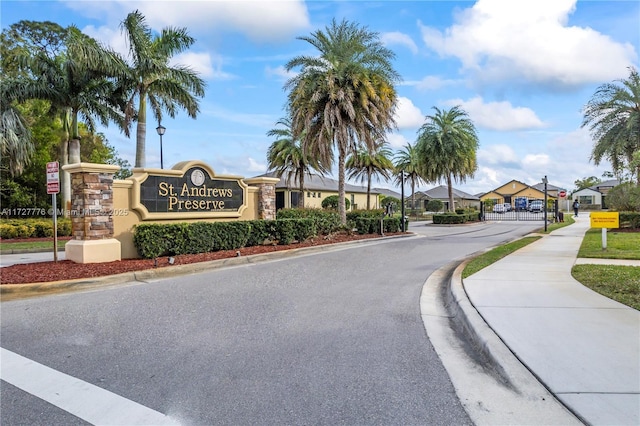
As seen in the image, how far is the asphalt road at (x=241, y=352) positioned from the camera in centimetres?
346

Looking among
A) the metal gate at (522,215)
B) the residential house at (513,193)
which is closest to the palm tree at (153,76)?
the metal gate at (522,215)

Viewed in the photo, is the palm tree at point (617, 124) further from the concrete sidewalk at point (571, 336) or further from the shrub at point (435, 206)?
the shrub at point (435, 206)

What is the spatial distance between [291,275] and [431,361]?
578cm

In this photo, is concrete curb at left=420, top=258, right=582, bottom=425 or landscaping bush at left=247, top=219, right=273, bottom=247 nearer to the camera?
concrete curb at left=420, top=258, right=582, bottom=425

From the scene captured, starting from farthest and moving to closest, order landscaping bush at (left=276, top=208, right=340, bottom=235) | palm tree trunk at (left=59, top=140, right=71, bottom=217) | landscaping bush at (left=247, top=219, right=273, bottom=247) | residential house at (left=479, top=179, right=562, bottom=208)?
residential house at (left=479, top=179, right=562, bottom=208) < palm tree trunk at (left=59, top=140, right=71, bottom=217) < landscaping bush at (left=276, top=208, right=340, bottom=235) < landscaping bush at (left=247, top=219, right=273, bottom=247)

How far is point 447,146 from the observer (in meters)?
35.7

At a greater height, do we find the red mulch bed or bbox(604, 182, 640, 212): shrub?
bbox(604, 182, 640, 212): shrub

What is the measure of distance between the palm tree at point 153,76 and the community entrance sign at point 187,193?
1005 centimetres

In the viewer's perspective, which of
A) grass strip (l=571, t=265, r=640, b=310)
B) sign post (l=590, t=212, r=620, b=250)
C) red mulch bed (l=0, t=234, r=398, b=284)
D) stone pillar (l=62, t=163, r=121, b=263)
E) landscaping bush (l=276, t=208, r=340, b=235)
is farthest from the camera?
landscaping bush (l=276, t=208, r=340, b=235)

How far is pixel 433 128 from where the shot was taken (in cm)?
3678

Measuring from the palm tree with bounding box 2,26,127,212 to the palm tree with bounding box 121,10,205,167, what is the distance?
1.12 m

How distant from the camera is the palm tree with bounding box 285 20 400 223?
20000 mm

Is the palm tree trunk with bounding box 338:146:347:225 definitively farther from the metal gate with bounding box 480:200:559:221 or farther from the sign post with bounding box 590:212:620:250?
the metal gate with bounding box 480:200:559:221

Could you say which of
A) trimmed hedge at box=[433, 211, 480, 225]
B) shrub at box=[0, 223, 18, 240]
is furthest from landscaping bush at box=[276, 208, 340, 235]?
trimmed hedge at box=[433, 211, 480, 225]
